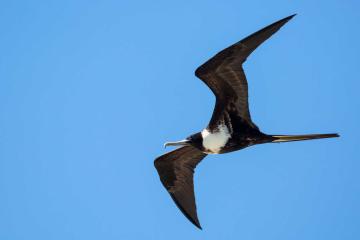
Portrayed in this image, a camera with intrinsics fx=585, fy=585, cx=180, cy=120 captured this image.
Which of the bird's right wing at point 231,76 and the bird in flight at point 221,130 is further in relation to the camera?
the bird in flight at point 221,130

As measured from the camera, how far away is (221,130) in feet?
21.1

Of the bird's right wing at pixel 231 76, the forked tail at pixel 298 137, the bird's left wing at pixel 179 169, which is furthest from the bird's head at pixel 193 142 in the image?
the forked tail at pixel 298 137

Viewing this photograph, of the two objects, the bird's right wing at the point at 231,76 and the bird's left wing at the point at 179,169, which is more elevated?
the bird's right wing at the point at 231,76

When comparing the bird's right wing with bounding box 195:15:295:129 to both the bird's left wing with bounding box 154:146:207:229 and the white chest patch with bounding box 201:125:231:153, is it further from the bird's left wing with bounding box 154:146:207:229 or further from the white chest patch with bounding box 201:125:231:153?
the bird's left wing with bounding box 154:146:207:229

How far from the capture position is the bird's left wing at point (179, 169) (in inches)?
279

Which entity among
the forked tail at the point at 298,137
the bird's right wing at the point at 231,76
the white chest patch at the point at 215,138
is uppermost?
the bird's right wing at the point at 231,76

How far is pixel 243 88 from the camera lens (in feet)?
20.1

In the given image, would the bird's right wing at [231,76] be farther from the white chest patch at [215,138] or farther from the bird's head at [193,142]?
the bird's head at [193,142]

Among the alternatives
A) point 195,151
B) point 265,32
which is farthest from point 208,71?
point 195,151

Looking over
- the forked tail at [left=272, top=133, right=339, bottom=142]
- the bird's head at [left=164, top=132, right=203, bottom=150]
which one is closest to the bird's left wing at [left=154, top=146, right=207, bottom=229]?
the bird's head at [left=164, top=132, right=203, bottom=150]

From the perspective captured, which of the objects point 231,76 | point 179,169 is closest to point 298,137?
point 231,76

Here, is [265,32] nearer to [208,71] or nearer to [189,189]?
[208,71]

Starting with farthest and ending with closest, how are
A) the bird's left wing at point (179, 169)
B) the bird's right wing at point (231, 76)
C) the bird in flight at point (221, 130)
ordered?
1. the bird's left wing at point (179, 169)
2. the bird in flight at point (221, 130)
3. the bird's right wing at point (231, 76)

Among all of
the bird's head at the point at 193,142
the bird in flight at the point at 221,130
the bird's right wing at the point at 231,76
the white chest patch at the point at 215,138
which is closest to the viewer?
the bird's right wing at the point at 231,76
